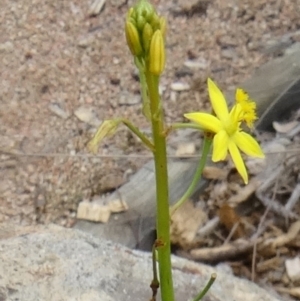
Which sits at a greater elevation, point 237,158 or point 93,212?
point 237,158

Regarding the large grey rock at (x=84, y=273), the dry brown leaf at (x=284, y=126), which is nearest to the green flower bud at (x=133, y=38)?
the large grey rock at (x=84, y=273)

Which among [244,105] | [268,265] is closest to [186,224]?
[268,265]

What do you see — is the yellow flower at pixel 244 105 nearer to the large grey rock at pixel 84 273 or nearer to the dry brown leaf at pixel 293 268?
the large grey rock at pixel 84 273

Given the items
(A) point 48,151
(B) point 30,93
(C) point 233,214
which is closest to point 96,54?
(B) point 30,93

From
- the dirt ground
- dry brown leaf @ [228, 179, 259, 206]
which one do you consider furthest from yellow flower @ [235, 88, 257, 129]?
the dirt ground

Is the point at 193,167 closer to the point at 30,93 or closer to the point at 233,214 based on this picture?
the point at 233,214

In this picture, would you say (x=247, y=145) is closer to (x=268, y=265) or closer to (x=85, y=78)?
(x=268, y=265)
